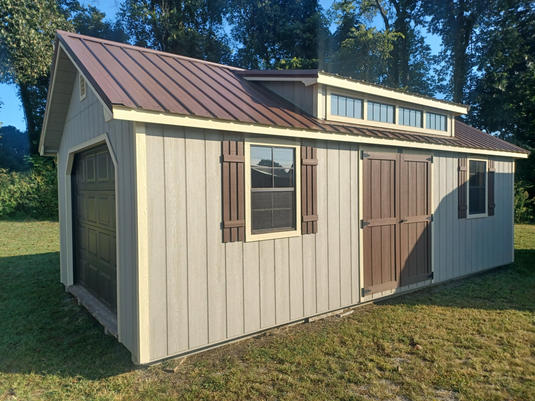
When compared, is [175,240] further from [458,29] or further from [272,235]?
[458,29]

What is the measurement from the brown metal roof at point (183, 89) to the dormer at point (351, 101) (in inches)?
4.5

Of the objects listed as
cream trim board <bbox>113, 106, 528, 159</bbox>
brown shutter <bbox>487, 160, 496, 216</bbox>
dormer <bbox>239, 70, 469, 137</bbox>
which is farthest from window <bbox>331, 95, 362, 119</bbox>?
brown shutter <bbox>487, 160, 496, 216</bbox>

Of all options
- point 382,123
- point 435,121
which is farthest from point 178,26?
A: point 382,123

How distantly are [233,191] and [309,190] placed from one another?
1118mm

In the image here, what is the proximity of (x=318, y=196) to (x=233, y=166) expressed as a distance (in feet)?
4.38

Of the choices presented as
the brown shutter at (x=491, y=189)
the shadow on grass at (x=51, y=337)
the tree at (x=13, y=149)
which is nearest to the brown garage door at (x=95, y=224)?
the shadow on grass at (x=51, y=337)

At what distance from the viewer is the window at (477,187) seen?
23.4 ft

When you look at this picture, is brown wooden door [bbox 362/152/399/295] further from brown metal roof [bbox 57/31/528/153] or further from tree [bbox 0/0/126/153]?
tree [bbox 0/0/126/153]

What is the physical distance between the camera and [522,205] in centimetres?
1543

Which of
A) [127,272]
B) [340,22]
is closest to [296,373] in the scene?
[127,272]

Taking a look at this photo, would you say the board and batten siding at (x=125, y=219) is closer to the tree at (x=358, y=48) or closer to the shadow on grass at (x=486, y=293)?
the shadow on grass at (x=486, y=293)

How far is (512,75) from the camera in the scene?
18766 mm

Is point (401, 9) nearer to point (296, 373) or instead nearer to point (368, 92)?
point (368, 92)

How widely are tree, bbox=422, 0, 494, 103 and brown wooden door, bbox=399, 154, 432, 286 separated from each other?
15327 millimetres
